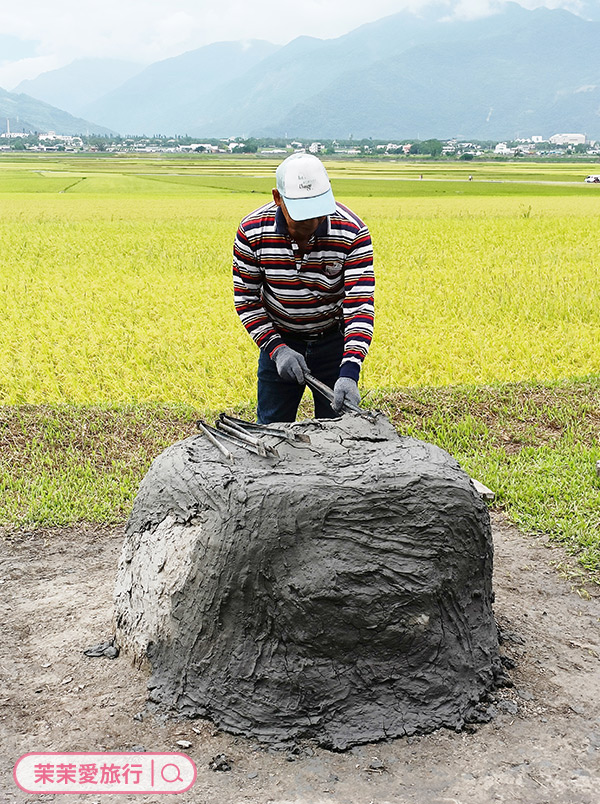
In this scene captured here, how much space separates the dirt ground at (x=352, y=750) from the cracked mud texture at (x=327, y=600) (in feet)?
0.31

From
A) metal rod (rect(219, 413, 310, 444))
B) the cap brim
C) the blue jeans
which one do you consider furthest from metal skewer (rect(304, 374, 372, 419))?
the cap brim

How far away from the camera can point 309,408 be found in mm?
5945

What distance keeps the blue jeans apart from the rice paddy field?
1296 millimetres

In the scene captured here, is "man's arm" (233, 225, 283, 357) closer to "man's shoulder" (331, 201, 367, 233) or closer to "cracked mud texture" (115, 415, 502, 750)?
"man's shoulder" (331, 201, 367, 233)

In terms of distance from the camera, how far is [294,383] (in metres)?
3.64

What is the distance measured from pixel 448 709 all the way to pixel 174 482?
1.23 meters

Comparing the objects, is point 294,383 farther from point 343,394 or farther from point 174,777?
point 174,777

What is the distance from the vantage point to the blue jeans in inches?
140

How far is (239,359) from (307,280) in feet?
13.0

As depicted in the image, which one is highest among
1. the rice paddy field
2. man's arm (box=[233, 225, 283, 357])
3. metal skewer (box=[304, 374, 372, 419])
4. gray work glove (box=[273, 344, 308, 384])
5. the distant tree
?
the distant tree

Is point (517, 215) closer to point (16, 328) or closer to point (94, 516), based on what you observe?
point (16, 328)

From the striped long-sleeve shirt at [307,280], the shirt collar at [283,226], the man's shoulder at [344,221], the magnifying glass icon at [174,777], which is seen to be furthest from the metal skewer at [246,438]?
the magnifying glass icon at [174,777]

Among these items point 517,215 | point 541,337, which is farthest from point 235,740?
point 517,215

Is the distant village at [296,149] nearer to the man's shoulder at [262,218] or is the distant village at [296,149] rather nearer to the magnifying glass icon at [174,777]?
the man's shoulder at [262,218]
